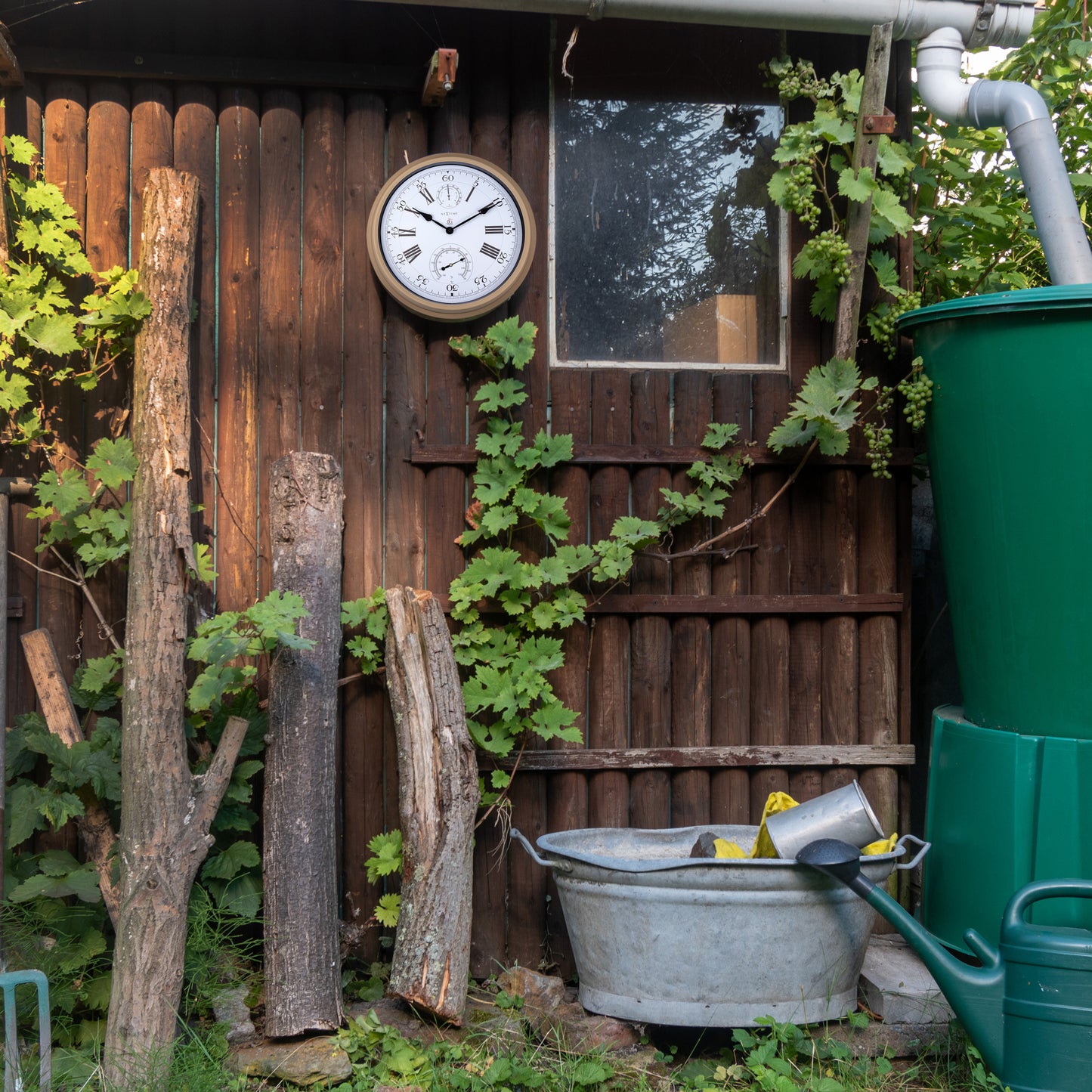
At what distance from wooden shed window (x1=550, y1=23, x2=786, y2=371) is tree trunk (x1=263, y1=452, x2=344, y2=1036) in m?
1.04

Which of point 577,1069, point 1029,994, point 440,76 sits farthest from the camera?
point 440,76

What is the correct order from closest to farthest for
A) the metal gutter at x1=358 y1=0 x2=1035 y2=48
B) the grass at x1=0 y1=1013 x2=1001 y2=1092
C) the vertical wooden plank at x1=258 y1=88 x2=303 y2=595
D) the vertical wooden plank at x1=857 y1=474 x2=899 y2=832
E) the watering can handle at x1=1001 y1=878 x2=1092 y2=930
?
the watering can handle at x1=1001 y1=878 x2=1092 y2=930 → the grass at x1=0 y1=1013 x2=1001 y2=1092 → the metal gutter at x1=358 y1=0 x2=1035 y2=48 → the vertical wooden plank at x1=258 y1=88 x2=303 y2=595 → the vertical wooden plank at x1=857 y1=474 x2=899 y2=832

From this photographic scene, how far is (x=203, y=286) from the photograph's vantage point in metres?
3.37

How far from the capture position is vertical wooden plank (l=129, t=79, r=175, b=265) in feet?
10.9

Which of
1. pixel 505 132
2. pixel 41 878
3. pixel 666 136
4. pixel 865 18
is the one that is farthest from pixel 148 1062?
pixel 865 18

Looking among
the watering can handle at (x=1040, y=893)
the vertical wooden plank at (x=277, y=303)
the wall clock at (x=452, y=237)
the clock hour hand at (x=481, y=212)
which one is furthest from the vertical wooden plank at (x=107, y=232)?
the watering can handle at (x=1040, y=893)

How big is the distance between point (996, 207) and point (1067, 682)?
207 centimetres

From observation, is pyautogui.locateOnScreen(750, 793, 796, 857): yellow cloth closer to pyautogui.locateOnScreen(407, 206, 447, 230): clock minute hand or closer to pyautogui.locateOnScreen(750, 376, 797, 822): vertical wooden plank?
pyautogui.locateOnScreen(750, 376, 797, 822): vertical wooden plank

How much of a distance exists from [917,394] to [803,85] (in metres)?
1.15

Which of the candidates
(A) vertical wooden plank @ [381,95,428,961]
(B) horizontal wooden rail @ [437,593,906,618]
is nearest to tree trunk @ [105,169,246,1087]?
(A) vertical wooden plank @ [381,95,428,961]

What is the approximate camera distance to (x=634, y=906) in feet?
9.26

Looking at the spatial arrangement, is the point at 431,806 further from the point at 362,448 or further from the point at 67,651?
the point at 67,651

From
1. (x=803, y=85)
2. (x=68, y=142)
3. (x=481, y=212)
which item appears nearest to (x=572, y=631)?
(x=481, y=212)

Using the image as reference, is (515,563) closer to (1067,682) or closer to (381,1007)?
(381,1007)
